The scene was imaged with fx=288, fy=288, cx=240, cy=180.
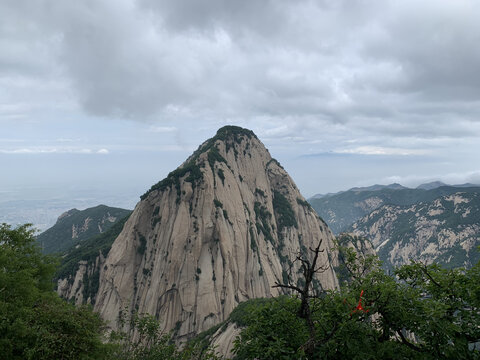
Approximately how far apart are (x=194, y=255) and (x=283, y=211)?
5009 cm

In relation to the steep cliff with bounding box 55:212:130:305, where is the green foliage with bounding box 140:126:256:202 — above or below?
above

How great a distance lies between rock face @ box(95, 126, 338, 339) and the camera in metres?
72.8

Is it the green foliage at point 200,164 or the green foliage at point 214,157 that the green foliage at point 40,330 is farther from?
the green foliage at point 214,157

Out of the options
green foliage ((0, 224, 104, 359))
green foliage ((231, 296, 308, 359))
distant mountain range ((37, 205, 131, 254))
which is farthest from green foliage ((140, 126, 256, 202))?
distant mountain range ((37, 205, 131, 254))

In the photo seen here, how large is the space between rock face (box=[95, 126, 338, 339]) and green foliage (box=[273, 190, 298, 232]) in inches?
333

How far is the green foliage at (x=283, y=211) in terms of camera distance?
114 m

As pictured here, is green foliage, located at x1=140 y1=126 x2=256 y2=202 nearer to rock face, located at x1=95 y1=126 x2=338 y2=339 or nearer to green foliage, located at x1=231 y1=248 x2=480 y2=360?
rock face, located at x1=95 y1=126 x2=338 y2=339

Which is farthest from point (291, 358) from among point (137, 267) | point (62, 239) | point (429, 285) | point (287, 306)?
point (62, 239)

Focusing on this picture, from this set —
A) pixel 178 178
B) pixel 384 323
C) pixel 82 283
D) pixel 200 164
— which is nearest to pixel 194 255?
pixel 178 178

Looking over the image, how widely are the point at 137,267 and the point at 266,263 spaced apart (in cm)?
3764

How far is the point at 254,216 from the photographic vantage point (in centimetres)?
10125

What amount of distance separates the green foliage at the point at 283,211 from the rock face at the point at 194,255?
27.7 feet

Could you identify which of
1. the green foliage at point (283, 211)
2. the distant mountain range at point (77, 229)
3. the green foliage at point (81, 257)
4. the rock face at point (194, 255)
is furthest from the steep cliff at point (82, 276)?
the distant mountain range at point (77, 229)

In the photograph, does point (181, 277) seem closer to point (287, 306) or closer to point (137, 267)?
point (137, 267)
